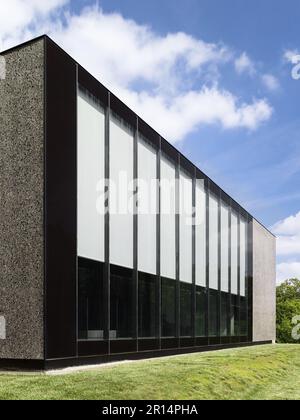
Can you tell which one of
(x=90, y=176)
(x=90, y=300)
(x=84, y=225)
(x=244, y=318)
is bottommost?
(x=244, y=318)

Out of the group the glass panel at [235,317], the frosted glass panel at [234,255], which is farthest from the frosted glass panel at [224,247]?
the glass panel at [235,317]

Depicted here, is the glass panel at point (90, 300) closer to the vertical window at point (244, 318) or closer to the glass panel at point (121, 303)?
the glass panel at point (121, 303)

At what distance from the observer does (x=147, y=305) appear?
90.3 feet

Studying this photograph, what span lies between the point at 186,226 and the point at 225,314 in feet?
35.6

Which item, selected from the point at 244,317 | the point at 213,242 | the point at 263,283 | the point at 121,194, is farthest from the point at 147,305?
the point at 263,283

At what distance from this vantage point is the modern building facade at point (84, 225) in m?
19.0

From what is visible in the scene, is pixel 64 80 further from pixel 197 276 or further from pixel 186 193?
pixel 197 276

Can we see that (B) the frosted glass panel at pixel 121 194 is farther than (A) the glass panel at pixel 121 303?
Yes

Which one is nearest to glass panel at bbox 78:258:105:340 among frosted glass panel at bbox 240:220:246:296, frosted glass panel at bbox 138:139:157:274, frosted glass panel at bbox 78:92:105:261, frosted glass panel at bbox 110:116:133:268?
frosted glass panel at bbox 78:92:105:261

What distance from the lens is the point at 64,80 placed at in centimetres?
2080

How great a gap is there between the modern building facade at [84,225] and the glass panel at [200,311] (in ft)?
2.31

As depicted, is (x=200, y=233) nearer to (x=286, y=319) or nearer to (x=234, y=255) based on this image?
(x=234, y=255)

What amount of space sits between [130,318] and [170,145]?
1046cm
